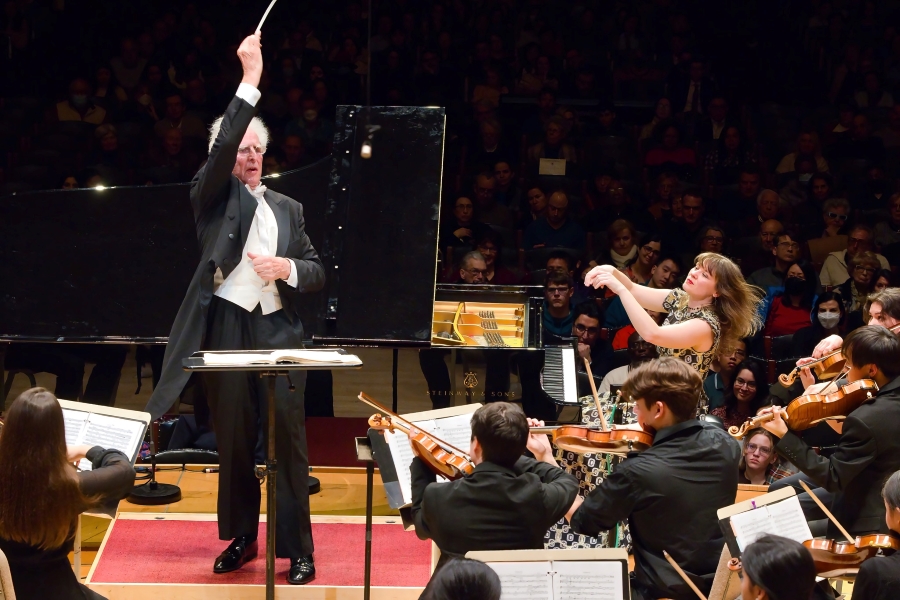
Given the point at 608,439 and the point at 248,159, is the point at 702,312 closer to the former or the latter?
the point at 608,439

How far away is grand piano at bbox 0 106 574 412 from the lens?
5.01 metres

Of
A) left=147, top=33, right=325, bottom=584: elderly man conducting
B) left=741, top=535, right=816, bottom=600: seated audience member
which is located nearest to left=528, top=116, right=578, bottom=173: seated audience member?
left=147, top=33, right=325, bottom=584: elderly man conducting

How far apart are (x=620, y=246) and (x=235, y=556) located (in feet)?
13.9

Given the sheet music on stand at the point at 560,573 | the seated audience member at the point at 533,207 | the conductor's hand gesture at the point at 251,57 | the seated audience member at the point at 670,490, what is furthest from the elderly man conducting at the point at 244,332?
the seated audience member at the point at 533,207

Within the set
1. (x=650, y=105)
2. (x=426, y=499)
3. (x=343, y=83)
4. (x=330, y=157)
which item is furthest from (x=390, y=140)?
(x=650, y=105)

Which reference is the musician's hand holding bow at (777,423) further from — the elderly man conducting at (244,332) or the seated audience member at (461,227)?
the seated audience member at (461,227)

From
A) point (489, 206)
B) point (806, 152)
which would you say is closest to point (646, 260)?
point (489, 206)

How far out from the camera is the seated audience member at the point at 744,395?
561cm

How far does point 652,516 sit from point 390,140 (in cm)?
268

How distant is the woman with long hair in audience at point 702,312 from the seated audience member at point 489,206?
371cm

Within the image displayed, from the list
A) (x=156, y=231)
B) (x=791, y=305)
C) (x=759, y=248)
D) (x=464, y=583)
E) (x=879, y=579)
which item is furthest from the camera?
(x=759, y=248)

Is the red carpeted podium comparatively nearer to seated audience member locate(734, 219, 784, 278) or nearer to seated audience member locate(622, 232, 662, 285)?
seated audience member locate(622, 232, 662, 285)

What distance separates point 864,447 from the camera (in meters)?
3.26

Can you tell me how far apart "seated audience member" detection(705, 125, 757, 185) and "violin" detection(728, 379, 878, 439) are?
17.0ft
